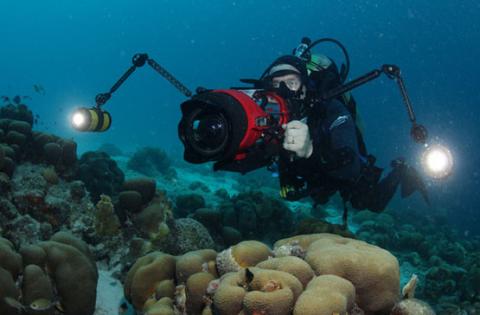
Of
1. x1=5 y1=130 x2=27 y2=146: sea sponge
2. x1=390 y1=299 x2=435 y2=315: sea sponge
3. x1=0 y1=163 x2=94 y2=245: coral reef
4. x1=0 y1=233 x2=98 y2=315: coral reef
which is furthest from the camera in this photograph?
x1=5 y1=130 x2=27 y2=146: sea sponge

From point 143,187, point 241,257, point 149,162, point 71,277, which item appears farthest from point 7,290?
point 149,162

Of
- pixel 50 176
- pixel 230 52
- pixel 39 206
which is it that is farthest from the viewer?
pixel 230 52

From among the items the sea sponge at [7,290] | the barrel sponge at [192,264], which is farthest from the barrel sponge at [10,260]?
the barrel sponge at [192,264]

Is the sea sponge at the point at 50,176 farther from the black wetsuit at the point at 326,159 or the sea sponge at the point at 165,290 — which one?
the black wetsuit at the point at 326,159

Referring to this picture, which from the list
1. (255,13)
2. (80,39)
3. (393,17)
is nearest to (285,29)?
(255,13)

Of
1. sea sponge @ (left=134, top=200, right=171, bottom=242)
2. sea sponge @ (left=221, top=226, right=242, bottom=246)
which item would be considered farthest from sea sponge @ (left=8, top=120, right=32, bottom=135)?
sea sponge @ (left=221, top=226, right=242, bottom=246)

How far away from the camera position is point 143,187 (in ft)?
18.7

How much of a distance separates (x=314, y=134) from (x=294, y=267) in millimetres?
1691

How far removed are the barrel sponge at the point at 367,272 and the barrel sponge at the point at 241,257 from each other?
0.48 metres

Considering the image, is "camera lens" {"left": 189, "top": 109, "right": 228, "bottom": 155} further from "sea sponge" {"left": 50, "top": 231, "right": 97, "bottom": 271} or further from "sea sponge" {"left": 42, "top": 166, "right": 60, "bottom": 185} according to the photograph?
"sea sponge" {"left": 42, "top": 166, "right": 60, "bottom": 185}

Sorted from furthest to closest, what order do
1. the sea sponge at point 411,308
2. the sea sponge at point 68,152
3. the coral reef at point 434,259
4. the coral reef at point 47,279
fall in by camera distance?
the coral reef at point 434,259 < the sea sponge at point 68,152 < the coral reef at point 47,279 < the sea sponge at point 411,308

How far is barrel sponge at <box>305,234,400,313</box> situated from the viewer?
261 centimetres

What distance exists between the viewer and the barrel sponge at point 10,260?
3303 millimetres

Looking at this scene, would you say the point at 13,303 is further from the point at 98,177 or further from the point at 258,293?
the point at 98,177
